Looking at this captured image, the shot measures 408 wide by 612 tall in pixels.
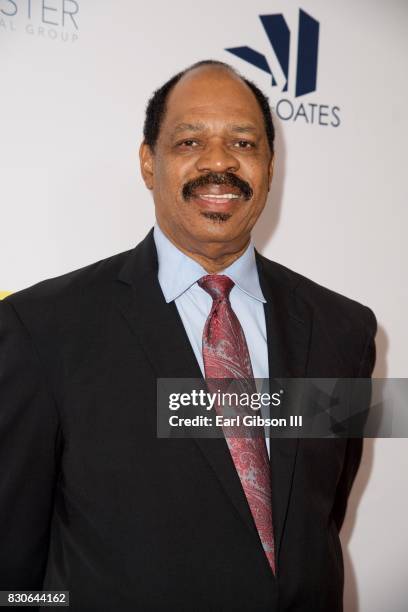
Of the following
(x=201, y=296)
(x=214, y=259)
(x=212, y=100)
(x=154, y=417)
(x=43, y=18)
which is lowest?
(x=154, y=417)

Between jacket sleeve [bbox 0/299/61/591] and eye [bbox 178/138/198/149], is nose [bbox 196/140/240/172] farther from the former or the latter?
jacket sleeve [bbox 0/299/61/591]

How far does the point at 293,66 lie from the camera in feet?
7.60

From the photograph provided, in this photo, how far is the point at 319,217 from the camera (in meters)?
2.41

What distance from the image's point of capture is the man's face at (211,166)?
1663 millimetres

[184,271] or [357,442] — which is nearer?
[184,271]

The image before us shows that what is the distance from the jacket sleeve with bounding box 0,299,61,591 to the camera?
1.46m

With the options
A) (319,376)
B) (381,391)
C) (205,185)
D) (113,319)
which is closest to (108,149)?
(205,185)

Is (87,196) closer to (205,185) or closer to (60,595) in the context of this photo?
(205,185)

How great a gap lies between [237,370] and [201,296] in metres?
0.21

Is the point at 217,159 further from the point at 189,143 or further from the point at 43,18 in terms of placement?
the point at 43,18

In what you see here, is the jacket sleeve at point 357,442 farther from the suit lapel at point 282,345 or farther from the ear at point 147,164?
the ear at point 147,164

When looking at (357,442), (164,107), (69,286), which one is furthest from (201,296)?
(357,442)

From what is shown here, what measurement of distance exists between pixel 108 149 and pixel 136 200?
0.58ft

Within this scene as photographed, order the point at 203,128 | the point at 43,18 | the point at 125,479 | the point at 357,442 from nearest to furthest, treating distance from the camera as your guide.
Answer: the point at 125,479
the point at 203,128
the point at 43,18
the point at 357,442
